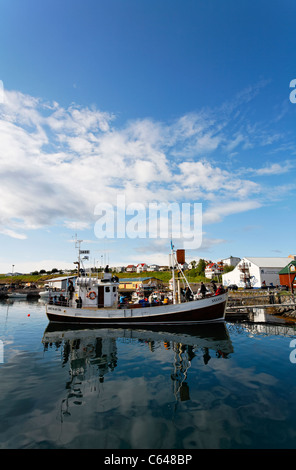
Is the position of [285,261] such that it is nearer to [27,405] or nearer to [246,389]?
[246,389]

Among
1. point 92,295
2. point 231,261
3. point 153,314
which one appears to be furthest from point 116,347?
point 231,261

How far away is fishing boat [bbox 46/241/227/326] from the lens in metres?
24.8

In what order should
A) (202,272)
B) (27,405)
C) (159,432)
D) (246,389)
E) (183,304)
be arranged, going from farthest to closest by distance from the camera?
(202,272) → (183,304) → (246,389) → (27,405) → (159,432)

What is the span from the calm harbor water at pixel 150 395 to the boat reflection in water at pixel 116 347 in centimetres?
8

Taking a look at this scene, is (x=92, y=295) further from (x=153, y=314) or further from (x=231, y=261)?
(x=231, y=261)

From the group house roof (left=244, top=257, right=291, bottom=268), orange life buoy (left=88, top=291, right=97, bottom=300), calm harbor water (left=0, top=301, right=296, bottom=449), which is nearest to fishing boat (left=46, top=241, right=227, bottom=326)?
orange life buoy (left=88, top=291, right=97, bottom=300)

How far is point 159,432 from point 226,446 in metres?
2.04

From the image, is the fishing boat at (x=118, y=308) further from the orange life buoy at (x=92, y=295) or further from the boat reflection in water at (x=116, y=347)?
the boat reflection in water at (x=116, y=347)

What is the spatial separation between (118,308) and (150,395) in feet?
59.7

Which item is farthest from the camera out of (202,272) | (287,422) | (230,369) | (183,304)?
(202,272)

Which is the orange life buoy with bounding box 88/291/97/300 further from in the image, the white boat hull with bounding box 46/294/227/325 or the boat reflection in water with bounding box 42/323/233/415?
the boat reflection in water with bounding box 42/323/233/415

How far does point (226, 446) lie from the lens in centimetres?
644
